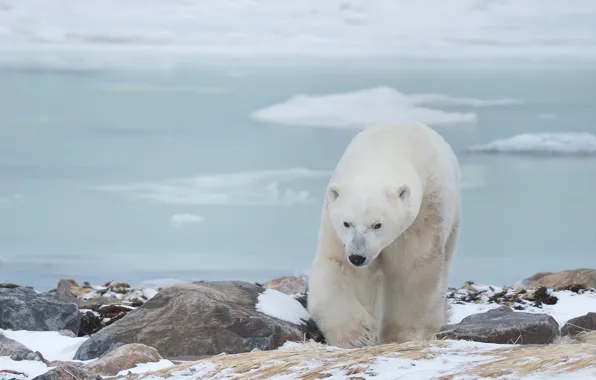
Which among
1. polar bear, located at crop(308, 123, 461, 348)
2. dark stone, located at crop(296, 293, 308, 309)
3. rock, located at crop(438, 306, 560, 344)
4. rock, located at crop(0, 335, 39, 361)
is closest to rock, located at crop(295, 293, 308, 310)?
dark stone, located at crop(296, 293, 308, 309)

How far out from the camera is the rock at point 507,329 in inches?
240

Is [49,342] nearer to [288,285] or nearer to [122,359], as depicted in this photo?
[122,359]

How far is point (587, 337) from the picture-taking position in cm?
410

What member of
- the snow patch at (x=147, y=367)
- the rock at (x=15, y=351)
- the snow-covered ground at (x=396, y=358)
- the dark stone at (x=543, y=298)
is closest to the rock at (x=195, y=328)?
the snow-covered ground at (x=396, y=358)

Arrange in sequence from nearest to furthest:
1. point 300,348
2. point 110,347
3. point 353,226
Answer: point 300,348 → point 353,226 → point 110,347

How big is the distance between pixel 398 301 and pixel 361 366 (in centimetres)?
258

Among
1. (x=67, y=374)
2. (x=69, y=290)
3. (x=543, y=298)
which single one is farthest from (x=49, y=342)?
(x=543, y=298)

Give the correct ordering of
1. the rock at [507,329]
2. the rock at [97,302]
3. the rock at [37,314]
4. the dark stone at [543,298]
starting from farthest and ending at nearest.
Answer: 1. the dark stone at [543,298]
2. the rock at [97,302]
3. the rock at [37,314]
4. the rock at [507,329]

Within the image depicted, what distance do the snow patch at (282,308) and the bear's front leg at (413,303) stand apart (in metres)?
0.55

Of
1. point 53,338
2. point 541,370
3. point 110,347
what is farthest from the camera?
point 53,338

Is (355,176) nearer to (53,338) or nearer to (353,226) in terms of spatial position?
(353,226)

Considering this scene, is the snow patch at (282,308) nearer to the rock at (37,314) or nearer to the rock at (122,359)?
the rock at (37,314)

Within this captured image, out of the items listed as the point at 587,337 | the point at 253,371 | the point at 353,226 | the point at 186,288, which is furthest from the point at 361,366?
the point at 186,288

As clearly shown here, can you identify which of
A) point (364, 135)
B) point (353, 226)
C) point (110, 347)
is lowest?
point (110, 347)
